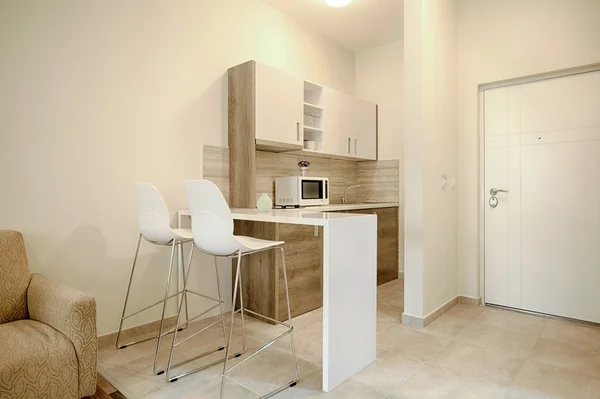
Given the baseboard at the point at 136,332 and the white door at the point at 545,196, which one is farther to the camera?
the white door at the point at 545,196

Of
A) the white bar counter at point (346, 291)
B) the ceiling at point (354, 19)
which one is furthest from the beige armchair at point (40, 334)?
the ceiling at point (354, 19)

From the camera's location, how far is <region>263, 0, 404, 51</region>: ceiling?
3.56 metres

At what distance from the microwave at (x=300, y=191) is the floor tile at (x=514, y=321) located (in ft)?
5.52

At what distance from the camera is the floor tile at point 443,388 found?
1849 mm

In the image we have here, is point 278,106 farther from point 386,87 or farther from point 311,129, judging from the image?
point 386,87

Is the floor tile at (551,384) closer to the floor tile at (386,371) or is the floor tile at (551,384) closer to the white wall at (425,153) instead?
the floor tile at (386,371)

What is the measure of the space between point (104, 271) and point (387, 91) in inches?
140

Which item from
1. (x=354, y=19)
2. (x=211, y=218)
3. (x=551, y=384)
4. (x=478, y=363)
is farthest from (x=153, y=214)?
(x=354, y=19)

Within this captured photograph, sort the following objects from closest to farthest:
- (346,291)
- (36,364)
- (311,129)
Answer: (36,364), (346,291), (311,129)

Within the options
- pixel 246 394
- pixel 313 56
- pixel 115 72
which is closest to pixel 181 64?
pixel 115 72

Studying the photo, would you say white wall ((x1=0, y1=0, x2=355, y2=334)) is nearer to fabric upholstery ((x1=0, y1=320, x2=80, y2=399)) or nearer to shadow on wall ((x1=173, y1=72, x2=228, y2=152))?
shadow on wall ((x1=173, y1=72, x2=228, y2=152))

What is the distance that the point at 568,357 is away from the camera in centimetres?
228

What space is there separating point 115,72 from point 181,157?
0.72m

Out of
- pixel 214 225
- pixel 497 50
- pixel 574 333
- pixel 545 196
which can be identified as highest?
pixel 497 50
